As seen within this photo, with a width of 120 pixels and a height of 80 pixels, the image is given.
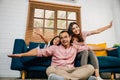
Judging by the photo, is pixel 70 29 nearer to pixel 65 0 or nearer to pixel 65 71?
pixel 65 71

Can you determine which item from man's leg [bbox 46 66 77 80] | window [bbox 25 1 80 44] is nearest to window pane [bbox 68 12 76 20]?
window [bbox 25 1 80 44]

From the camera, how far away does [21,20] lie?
3.55m

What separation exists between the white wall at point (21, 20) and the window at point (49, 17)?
14 centimetres

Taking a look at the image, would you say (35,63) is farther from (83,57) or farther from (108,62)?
(108,62)

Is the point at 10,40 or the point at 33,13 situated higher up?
the point at 33,13

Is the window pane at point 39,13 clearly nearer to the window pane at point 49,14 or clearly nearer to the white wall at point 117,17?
the window pane at point 49,14

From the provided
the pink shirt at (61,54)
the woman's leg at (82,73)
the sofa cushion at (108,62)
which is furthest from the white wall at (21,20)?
the woman's leg at (82,73)

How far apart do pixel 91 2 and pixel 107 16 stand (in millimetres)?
559

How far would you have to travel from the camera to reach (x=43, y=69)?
2.35m

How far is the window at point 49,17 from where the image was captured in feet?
11.8

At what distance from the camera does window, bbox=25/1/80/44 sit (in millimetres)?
3596

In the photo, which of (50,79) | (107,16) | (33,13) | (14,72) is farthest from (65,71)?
(107,16)

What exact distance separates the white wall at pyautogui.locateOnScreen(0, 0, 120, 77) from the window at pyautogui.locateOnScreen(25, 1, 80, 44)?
0.14 metres

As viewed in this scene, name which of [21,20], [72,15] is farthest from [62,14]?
[21,20]
